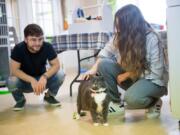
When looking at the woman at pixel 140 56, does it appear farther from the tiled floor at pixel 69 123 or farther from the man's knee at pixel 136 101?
the tiled floor at pixel 69 123

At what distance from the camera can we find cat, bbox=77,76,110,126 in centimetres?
175

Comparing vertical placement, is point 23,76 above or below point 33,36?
below

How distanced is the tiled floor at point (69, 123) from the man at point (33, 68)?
0.51 ft

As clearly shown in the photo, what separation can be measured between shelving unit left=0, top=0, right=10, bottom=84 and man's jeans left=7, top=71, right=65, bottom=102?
52.8 inches

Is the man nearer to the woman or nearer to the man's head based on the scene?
the man's head

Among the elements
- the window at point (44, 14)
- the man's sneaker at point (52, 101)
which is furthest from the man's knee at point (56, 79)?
the window at point (44, 14)

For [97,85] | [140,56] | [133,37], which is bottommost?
[97,85]

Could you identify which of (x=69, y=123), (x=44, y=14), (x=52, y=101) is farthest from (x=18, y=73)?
(x=44, y=14)

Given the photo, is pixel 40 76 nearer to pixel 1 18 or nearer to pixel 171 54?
pixel 171 54

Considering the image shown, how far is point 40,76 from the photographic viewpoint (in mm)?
2434

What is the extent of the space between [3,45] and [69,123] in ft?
6.86

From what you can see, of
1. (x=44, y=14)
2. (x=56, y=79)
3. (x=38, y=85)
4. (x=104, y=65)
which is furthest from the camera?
(x=44, y=14)

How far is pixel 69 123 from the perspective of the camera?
6.26ft

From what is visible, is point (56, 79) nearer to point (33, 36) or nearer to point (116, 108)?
point (33, 36)
